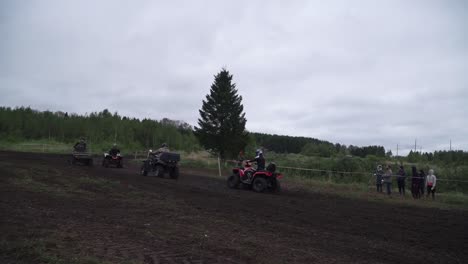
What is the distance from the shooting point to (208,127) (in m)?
37.5

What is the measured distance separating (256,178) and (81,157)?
43.9 ft

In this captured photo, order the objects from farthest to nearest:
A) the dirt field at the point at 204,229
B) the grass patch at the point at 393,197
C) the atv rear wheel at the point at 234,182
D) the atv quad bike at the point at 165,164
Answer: the atv quad bike at the point at 165,164, the atv rear wheel at the point at 234,182, the grass patch at the point at 393,197, the dirt field at the point at 204,229

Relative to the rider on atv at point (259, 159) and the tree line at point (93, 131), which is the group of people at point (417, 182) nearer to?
the rider on atv at point (259, 159)

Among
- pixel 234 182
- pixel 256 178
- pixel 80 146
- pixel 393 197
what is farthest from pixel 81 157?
pixel 393 197

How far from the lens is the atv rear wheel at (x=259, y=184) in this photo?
16.2 metres

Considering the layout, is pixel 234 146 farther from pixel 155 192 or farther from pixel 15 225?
pixel 15 225

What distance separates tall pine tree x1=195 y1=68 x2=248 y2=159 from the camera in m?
37.1

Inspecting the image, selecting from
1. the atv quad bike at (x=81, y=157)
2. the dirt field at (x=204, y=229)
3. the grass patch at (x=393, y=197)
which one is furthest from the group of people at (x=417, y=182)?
the atv quad bike at (x=81, y=157)

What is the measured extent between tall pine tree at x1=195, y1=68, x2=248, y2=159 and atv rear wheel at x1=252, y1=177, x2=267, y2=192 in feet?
66.8

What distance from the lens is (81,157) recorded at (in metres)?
25.2

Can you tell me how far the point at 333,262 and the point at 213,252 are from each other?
1.82 metres

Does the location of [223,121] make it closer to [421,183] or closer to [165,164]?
[165,164]

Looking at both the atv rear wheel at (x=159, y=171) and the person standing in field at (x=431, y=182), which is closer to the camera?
the person standing in field at (x=431, y=182)

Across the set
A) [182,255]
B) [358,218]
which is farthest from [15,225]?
[358,218]
